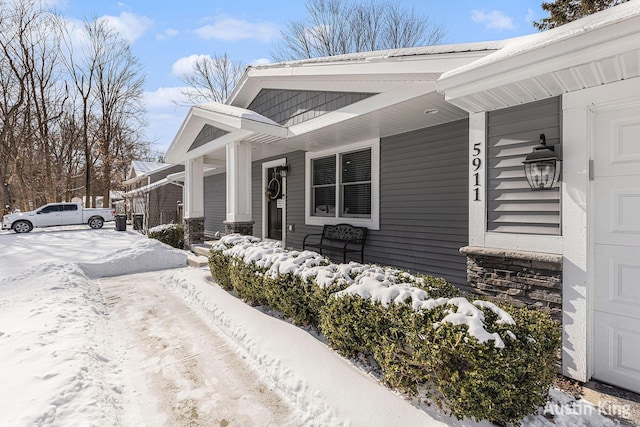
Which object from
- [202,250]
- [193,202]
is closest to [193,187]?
[193,202]

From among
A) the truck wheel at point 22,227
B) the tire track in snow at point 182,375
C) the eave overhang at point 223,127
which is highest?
the eave overhang at point 223,127

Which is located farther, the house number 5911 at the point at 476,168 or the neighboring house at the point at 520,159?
the house number 5911 at the point at 476,168

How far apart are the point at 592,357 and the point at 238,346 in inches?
123

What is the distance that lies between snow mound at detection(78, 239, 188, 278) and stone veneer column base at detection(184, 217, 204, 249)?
29.1 inches

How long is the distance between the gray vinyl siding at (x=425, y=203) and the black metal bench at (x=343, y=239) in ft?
0.53

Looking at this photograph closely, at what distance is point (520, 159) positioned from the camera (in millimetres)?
2834

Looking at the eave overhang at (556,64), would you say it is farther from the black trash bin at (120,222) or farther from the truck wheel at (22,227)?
the truck wheel at (22,227)

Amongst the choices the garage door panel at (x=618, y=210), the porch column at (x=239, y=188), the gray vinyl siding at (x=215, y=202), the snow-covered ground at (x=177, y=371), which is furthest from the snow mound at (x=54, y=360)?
the gray vinyl siding at (x=215, y=202)

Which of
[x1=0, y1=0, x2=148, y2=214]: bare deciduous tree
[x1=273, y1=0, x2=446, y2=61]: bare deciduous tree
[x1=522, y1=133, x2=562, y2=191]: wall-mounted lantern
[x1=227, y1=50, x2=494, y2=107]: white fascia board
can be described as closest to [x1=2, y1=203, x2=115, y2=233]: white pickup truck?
[x1=0, y1=0, x2=148, y2=214]: bare deciduous tree

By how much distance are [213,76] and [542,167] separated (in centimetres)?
2222

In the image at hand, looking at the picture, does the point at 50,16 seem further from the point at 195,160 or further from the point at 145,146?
the point at 195,160

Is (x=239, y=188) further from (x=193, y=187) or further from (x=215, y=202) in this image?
(x=215, y=202)

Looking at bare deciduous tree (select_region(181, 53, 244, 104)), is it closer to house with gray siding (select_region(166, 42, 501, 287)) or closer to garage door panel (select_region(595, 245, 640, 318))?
house with gray siding (select_region(166, 42, 501, 287))

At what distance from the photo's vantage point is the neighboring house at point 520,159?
94.1 inches
